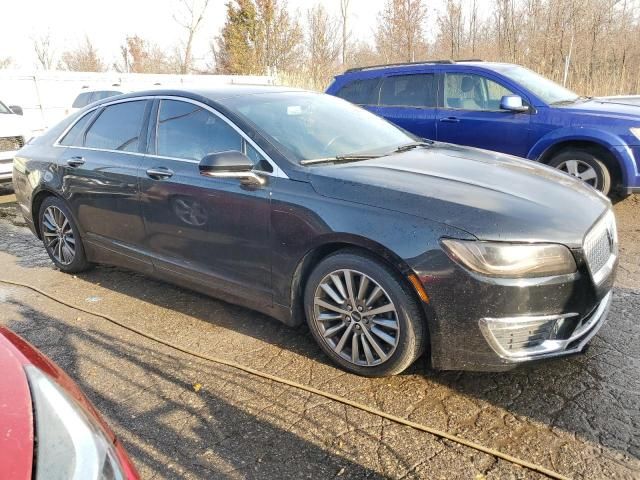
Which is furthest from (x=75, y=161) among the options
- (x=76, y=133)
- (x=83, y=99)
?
(x=83, y=99)

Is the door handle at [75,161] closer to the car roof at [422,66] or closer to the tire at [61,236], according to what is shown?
the tire at [61,236]

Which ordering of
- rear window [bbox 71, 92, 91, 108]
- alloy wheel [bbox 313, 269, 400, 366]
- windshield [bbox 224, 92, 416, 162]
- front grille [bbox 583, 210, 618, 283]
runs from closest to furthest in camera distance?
front grille [bbox 583, 210, 618, 283]
alloy wheel [bbox 313, 269, 400, 366]
windshield [bbox 224, 92, 416, 162]
rear window [bbox 71, 92, 91, 108]

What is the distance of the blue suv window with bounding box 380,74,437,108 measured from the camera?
6.92 meters

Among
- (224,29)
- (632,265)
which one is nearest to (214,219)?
(632,265)

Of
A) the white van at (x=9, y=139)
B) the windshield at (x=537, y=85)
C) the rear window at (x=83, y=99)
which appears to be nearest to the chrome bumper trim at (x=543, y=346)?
the windshield at (x=537, y=85)

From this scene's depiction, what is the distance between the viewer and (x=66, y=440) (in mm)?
1280

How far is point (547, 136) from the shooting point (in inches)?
234

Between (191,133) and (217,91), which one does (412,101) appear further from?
(191,133)

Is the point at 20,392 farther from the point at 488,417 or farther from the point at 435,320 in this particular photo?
the point at 488,417

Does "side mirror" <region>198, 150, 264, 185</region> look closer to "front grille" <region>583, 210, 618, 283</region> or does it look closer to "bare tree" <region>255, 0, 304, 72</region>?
"front grille" <region>583, 210, 618, 283</region>

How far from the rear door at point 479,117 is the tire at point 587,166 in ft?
1.44

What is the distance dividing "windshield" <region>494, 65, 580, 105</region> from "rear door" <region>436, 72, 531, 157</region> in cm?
22

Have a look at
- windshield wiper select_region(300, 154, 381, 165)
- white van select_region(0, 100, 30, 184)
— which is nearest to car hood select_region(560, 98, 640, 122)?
windshield wiper select_region(300, 154, 381, 165)

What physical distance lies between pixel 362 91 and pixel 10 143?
6076 mm
